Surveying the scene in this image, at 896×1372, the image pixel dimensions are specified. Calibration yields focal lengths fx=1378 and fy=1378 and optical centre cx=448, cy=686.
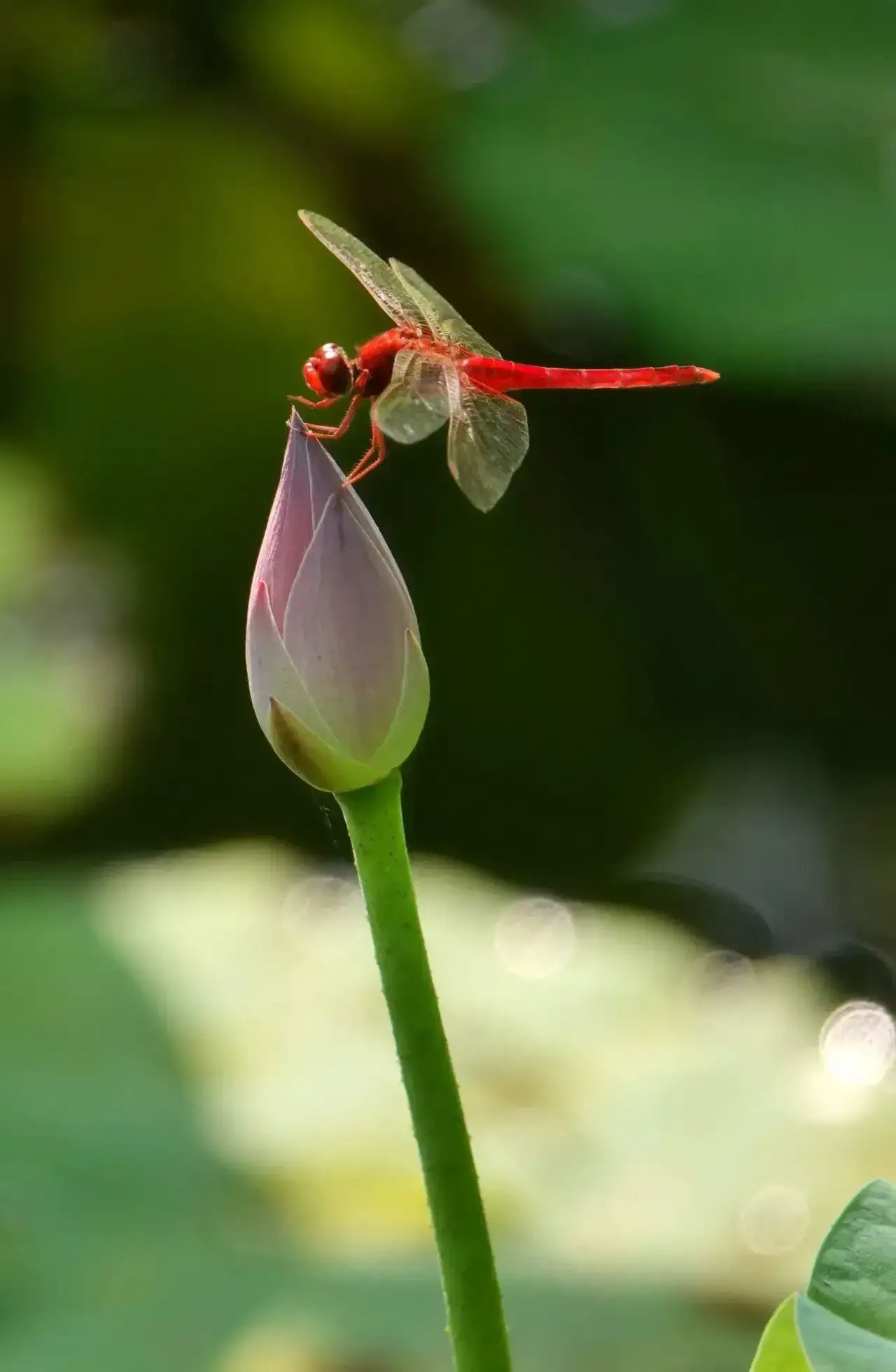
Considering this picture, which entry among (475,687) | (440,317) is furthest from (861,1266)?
(475,687)

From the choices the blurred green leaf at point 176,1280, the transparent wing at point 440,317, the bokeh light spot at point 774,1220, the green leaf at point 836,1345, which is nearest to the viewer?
the green leaf at point 836,1345

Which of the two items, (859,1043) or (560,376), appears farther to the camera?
(859,1043)

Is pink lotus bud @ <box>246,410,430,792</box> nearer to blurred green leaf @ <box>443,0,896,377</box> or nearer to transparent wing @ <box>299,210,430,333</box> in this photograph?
transparent wing @ <box>299,210,430,333</box>

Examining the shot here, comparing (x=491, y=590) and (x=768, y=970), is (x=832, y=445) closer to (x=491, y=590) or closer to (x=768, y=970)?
(x=491, y=590)

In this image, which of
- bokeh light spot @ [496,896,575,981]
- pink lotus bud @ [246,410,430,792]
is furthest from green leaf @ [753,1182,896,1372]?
bokeh light spot @ [496,896,575,981]

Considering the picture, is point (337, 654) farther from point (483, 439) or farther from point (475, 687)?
point (475, 687)

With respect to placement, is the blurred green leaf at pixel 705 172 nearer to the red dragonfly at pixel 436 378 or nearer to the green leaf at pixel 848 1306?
the red dragonfly at pixel 436 378

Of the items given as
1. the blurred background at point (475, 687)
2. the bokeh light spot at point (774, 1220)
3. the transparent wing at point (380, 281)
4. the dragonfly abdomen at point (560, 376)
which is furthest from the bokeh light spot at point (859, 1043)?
the transparent wing at point (380, 281)
